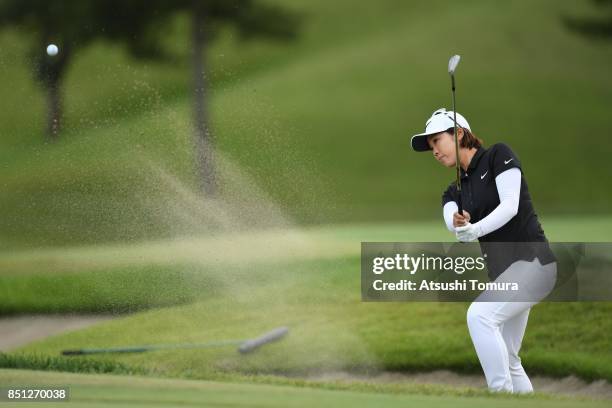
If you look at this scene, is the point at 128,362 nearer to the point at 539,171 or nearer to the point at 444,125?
the point at 444,125

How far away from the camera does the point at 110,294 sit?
689cm

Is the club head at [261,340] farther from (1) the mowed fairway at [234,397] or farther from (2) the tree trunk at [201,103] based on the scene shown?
(1) the mowed fairway at [234,397]

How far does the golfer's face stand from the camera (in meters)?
3.84

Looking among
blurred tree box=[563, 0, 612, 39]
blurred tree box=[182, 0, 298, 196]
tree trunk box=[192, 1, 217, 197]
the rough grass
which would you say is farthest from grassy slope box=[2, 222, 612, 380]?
blurred tree box=[563, 0, 612, 39]

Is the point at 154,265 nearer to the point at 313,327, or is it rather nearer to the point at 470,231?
the point at 313,327

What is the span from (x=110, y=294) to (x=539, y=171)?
384cm

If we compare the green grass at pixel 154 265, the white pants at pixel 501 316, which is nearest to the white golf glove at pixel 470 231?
the white pants at pixel 501 316

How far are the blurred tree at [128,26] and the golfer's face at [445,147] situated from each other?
3569 millimetres

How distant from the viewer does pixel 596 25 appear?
7.66 m

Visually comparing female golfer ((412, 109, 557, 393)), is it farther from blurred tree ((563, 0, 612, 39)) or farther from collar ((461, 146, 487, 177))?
blurred tree ((563, 0, 612, 39))

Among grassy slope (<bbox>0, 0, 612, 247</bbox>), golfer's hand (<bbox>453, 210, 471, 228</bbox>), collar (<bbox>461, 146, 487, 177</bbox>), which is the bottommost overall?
golfer's hand (<bbox>453, 210, 471, 228</bbox>)

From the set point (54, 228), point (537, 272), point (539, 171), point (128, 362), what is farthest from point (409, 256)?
point (539, 171)

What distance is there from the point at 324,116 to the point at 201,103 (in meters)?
1.79

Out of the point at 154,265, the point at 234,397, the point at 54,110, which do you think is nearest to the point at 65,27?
the point at 54,110
